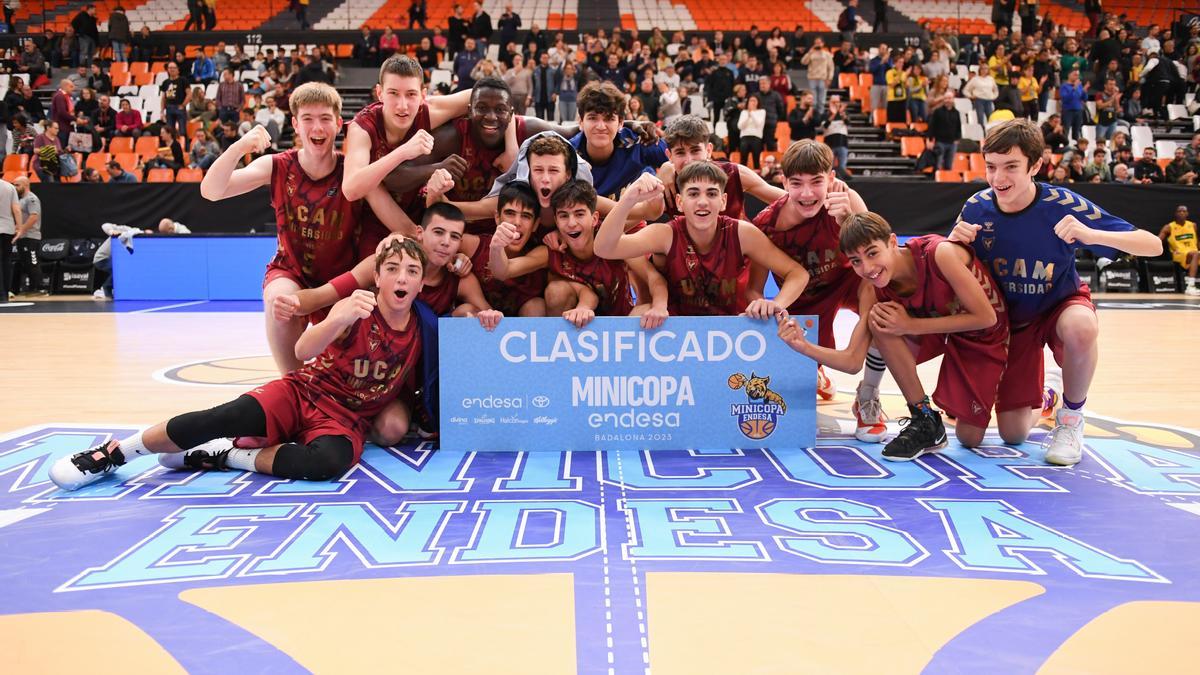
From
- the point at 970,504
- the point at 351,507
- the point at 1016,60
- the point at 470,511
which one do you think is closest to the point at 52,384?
the point at 351,507

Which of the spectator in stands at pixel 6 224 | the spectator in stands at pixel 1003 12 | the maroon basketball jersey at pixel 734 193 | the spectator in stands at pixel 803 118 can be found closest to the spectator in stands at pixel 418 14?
the spectator in stands at pixel 803 118

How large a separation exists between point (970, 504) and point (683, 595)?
1.33 metres

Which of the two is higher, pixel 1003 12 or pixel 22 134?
pixel 1003 12

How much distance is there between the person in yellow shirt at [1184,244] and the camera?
40.8 ft

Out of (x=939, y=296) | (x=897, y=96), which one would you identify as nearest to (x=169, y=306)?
(x=939, y=296)

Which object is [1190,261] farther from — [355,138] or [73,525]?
[73,525]

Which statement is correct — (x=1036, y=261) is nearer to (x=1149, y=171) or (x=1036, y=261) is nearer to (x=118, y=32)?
(x=1149, y=171)

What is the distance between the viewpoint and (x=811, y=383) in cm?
389

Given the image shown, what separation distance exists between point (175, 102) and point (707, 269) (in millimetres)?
13685

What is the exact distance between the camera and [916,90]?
1539cm

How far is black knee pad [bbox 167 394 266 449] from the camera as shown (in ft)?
11.0

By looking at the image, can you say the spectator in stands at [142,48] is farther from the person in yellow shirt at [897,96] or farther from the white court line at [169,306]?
the person in yellow shirt at [897,96]

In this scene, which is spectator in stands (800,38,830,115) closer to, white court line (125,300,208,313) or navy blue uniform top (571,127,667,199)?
white court line (125,300,208,313)

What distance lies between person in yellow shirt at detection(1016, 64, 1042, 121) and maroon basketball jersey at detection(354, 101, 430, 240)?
→ 13.8 meters
